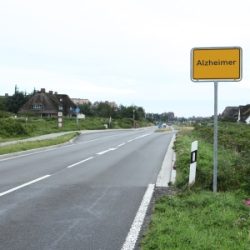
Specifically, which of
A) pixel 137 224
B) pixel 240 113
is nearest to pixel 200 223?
pixel 137 224

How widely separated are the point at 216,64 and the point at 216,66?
0.13 feet

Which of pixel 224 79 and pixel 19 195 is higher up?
pixel 224 79

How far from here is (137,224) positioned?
821 cm

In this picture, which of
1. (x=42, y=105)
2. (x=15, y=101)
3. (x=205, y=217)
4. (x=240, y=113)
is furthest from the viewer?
(x=240, y=113)

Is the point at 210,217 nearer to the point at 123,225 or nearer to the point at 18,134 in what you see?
the point at 123,225

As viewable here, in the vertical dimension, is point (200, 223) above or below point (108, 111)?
below

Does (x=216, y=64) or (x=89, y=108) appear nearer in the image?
(x=216, y=64)

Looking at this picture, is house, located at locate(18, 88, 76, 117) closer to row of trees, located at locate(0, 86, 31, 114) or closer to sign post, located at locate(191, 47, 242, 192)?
row of trees, located at locate(0, 86, 31, 114)

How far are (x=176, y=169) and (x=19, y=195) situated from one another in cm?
594

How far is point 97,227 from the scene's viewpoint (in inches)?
317

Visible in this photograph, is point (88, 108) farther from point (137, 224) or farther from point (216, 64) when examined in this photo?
point (137, 224)

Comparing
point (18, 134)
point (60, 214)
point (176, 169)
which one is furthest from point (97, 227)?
point (18, 134)

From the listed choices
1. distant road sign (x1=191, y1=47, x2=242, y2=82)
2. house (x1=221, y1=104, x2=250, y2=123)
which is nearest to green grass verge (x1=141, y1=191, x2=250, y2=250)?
distant road sign (x1=191, y1=47, x2=242, y2=82)

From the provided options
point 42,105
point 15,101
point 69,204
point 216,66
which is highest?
point 15,101
